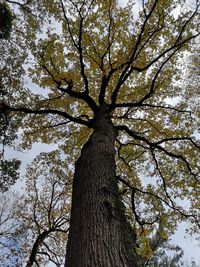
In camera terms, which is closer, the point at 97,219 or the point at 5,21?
the point at 97,219

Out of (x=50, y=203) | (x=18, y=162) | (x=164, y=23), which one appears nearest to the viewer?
(x=164, y=23)

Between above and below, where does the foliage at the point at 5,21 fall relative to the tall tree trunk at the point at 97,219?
above

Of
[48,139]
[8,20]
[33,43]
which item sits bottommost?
[48,139]

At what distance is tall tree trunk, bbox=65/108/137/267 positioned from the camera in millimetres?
2447

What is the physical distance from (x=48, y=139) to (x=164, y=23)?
513 centimetres

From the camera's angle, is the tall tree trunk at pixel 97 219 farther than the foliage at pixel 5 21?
No

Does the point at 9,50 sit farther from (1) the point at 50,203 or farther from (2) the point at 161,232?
(1) the point at 50,203

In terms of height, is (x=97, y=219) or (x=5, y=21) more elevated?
(x=5, y=21)

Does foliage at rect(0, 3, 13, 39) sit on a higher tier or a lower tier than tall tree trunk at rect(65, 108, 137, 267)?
higher

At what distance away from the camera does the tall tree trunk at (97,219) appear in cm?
245

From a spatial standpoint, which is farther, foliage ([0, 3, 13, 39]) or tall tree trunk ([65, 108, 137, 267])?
foliage ([0, 3, 13, 39])

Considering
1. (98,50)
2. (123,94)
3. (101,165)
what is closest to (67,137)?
(123,94)

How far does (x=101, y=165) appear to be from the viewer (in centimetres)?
403

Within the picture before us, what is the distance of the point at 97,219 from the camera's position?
2916mm
